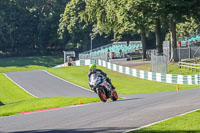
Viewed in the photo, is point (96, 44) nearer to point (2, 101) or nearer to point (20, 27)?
point (20, 27)

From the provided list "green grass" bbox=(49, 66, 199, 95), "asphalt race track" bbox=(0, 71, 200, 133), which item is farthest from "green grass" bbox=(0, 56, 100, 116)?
"green grass" bbox=(49, 66, 199, 95)

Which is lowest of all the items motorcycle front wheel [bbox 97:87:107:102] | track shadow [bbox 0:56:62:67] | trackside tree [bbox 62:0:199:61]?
track shadow [bbox 0:56:62:67]

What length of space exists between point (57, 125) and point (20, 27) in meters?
88.7

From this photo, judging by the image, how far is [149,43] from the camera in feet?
299

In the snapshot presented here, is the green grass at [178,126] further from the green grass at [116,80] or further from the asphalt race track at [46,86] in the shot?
the green grass at [116,80]

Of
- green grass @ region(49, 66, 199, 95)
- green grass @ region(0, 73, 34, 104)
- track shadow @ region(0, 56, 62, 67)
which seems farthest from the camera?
track shadow @ region(0, 56, 62, 67)

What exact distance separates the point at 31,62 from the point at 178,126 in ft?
271

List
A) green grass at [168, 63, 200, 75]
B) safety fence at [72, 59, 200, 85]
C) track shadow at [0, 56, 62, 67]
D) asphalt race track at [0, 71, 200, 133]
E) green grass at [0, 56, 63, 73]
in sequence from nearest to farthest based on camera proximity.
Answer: asphalt race track at [0, 71, 200, 133]
safety fence at [72, 59, 200, 85]
green grass at [168, 63, 200, 75]
green grass at [0, 56, 63, 73]
track shadow at [0, 56, 62, 67]

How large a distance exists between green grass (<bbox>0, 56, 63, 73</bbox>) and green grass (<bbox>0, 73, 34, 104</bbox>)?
4175 centimetres

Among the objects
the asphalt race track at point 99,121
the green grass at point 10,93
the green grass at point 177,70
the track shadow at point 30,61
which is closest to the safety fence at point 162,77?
the green grass at point 177,70

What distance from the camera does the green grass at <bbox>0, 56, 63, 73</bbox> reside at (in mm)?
85825

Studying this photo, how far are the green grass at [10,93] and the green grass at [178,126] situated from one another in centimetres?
2040

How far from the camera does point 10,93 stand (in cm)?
3516

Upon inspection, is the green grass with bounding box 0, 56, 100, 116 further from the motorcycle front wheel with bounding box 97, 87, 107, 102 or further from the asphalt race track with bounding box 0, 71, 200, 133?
the asphalt race track with bounding box 0, 71, 200, 133
